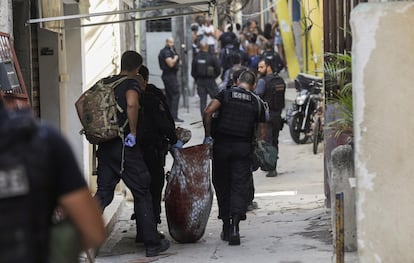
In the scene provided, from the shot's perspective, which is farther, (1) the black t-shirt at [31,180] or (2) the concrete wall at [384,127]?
(2) the concrete wall at [384,127]

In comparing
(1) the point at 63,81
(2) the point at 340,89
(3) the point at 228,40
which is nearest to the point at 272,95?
(1) the point at 63,81

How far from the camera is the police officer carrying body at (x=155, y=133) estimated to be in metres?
9.23

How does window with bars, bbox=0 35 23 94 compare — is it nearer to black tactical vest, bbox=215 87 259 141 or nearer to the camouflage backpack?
the camouflage backpack

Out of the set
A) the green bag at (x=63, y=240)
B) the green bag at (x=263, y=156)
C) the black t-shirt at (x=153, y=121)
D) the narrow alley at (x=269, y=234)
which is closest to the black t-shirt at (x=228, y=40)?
the narrow alley at (x=269, y=234)

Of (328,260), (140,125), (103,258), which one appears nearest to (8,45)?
(140,125)

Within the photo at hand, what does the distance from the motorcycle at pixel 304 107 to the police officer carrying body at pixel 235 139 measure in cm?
813

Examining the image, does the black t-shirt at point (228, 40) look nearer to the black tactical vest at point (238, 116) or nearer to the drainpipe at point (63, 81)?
the drainpipe at point (63, 81)

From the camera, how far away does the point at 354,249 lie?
805cm

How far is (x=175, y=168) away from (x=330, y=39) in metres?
2.64

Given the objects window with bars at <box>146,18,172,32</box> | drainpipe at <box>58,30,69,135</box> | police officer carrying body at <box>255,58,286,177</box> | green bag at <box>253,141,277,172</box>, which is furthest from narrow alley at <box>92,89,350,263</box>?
window with bars at <box>146,18,172,32</box>

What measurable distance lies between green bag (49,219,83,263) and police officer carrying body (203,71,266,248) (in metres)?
5.99

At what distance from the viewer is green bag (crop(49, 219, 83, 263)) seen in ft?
11.5

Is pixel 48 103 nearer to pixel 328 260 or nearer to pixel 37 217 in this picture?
pixel 328 260

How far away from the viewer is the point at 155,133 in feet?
30.5
